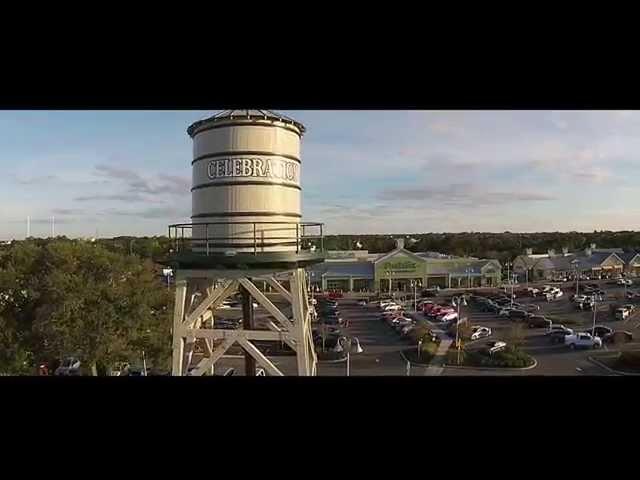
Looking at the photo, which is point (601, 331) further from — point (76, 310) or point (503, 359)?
point (76, 310)

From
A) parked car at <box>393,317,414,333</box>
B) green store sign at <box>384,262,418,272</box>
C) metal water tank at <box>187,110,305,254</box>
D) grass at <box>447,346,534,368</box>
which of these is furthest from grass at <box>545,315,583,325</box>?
metal water tank at <box>187,110,305,254</box>

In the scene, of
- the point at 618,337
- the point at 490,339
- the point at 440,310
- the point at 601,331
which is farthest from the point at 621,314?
the point at 440,310

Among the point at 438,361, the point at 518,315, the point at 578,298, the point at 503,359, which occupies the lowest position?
the point at 438,361

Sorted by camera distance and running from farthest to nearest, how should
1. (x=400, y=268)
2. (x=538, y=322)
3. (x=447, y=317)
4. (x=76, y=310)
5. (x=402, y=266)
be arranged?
1. (x=402, y=266)
2. (x=400, y=268)
3. (x=447, y=317)
4. (x=538, y=322)
5. (x=76, y=310)

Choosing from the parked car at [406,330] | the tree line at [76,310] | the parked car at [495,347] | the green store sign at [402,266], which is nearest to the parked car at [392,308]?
the green store sign at [402,266]

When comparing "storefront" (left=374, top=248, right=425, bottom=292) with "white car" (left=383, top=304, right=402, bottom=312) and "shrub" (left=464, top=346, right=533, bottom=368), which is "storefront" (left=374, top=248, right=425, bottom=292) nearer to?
"white car" (left=383, top=304, right=402, bottom=312)
